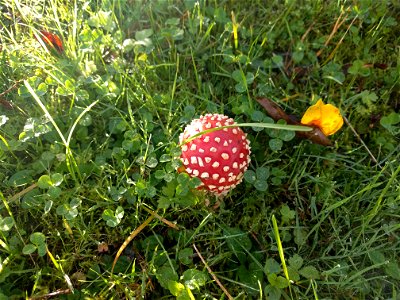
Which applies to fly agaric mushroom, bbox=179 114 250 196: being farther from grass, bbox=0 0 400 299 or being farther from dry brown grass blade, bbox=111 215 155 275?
dry brown grass blade, bbox=111 215 155 275

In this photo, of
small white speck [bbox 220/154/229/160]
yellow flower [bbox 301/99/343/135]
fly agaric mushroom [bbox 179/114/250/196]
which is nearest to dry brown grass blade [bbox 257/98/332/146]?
yellow flower [bbox 301/99/343/135]

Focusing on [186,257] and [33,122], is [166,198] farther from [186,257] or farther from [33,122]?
[33,122]

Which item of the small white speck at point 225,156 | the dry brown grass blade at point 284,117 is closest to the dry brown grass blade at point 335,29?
the dry brown grass blade at point 284,117

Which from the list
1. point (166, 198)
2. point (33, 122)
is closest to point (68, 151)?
point (33, 122)

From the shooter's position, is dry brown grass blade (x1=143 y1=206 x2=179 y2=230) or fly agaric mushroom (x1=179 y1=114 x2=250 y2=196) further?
dry brown grass blade (x1=143 y1=206 x2=179 y2=230)

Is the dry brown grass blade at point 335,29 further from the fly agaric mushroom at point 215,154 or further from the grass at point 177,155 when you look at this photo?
the fly agaric mushroom at point 215,154

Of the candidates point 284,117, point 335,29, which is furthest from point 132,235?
point 335,29
